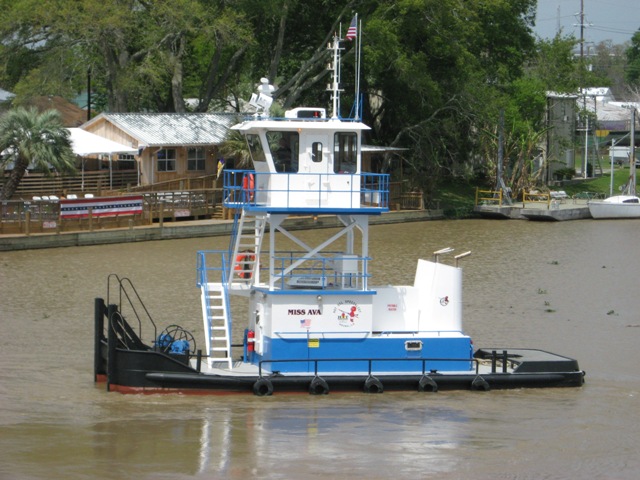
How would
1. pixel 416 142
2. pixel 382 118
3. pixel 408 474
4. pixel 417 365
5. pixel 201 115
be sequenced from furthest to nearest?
pixel 382 118, pixel 416 142, pixel 201 115, pixel 417 365, pixel 408 474

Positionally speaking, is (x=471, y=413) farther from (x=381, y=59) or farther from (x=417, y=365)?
(x=381, y=59)

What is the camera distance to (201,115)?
50094 mm

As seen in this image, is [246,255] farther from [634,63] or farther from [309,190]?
[634,63]

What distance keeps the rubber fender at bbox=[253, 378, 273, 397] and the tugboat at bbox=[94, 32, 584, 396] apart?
0.03 metres

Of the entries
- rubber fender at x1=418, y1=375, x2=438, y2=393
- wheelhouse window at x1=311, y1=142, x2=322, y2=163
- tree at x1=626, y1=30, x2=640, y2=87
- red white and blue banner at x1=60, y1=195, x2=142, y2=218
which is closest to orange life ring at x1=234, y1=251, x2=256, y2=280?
wheelhouse window at x1=311, y1=142, x2=322, y2=163

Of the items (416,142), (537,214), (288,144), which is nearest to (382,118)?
(416,142)

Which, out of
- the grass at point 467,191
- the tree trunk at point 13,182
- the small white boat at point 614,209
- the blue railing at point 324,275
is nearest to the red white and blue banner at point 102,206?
the tree trunk at point 13,182

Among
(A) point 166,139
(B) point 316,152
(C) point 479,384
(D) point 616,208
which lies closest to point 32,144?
(A) point 166,139

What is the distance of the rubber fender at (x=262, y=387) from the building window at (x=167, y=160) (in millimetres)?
28945

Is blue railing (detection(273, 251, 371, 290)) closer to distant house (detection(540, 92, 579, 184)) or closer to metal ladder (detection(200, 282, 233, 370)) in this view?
metal ladder (detection(200, 282, 233, 370))

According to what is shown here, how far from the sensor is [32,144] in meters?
38.7

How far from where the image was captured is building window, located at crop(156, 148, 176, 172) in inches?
1831

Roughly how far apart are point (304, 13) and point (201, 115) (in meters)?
9.51

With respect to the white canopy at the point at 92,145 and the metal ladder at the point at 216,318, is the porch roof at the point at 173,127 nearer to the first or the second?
the white canopy at the point at 92,145
